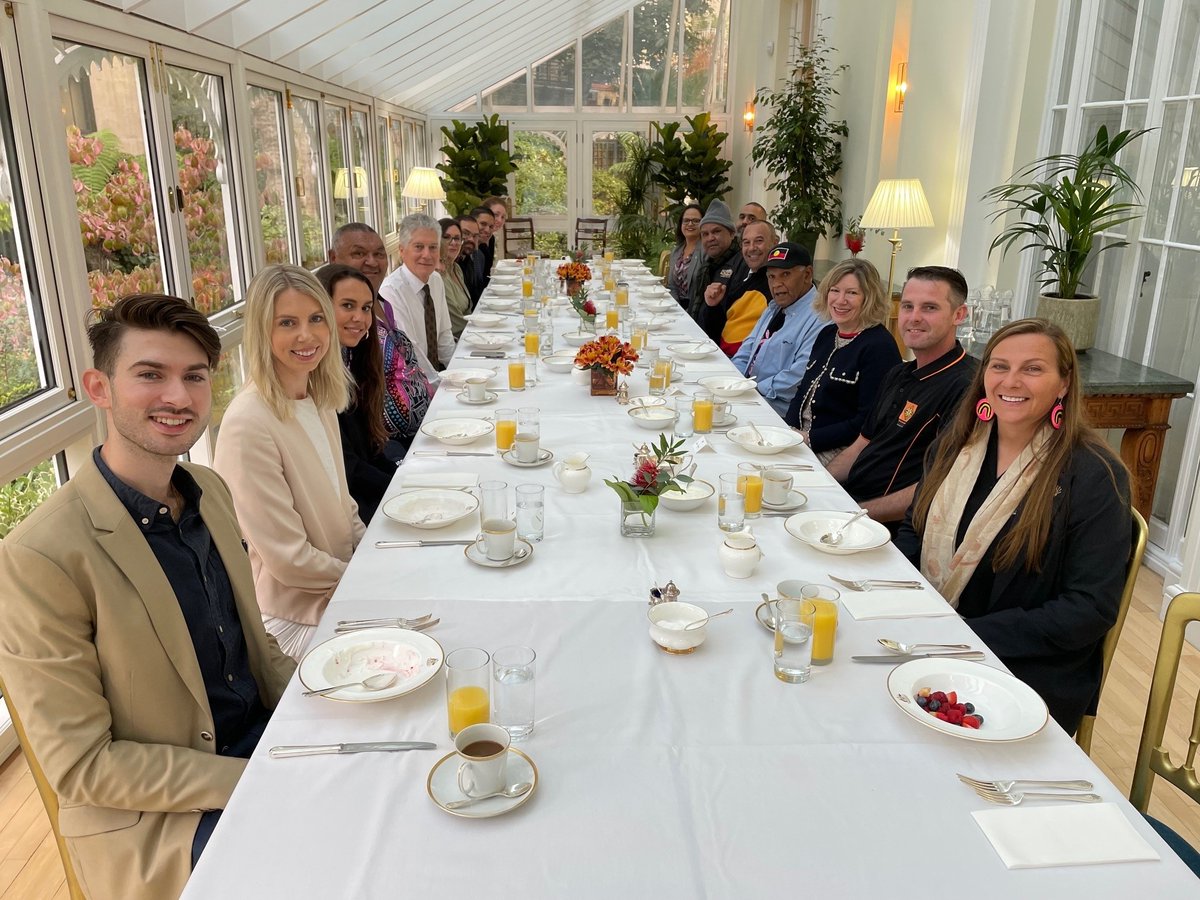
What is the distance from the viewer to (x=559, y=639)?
164 centimetres

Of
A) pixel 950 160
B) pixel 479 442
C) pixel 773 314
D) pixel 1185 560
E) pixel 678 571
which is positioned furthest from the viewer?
pixel 950 160

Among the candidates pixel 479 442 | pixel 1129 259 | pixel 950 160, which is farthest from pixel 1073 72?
pixel 479 442

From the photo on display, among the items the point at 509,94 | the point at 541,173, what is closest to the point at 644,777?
the point at 541,173

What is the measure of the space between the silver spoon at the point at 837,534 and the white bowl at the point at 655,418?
1.01 m

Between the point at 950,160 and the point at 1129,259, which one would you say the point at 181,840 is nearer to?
the point at 1129,259

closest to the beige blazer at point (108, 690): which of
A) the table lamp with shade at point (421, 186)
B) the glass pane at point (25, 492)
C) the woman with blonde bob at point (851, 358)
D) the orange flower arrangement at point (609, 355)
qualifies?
the glass pane at point (25, 492)

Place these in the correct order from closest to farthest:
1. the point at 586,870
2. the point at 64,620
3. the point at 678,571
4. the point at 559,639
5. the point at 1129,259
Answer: the point at 586,870 < the point at 64,620 < the point at 559,639 < the point at 678,571 < the point at 1129,259

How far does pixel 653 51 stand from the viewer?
45.7ft

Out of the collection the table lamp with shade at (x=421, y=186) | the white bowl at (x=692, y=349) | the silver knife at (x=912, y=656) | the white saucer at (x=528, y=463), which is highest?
the table lamp with shade at (x=421, y=186)

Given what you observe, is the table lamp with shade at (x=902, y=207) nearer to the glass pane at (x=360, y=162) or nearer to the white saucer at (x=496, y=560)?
the white saucer at (x=496, y=560)

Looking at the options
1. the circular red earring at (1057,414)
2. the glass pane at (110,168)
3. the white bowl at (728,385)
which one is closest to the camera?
the circular red earring at (1057,414)

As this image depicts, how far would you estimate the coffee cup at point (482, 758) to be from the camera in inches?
47.5

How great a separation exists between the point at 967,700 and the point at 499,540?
40.4 inches

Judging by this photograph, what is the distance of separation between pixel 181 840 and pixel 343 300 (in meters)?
A: 2.04
